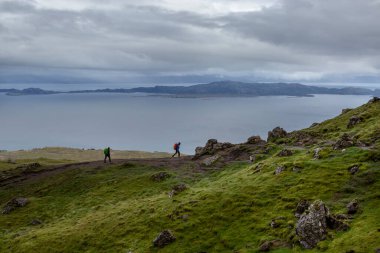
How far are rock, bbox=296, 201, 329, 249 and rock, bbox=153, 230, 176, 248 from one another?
1391cm

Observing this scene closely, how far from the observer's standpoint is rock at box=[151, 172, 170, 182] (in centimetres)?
6456

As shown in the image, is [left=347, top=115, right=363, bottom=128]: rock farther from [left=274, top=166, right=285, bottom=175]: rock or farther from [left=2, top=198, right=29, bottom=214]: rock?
[left=2, top=198, right=29, bottom=214]: rock

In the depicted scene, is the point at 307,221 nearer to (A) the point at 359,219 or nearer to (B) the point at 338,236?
(B) the point at 338,236

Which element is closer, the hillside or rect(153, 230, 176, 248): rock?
the hillside

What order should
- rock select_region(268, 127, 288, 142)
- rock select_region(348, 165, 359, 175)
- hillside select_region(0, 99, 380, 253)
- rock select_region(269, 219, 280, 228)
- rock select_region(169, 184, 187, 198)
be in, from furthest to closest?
rock select_region(268, 127, 288, 142)
rock select_region(169, 184, 187, 198)
rock select_region(348, 165, 359, 175)
rock select_region(269, 219, 280, 228)
hillside select_region(0, 99, 380, 253)

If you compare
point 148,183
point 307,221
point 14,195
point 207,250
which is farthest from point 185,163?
point 307,221

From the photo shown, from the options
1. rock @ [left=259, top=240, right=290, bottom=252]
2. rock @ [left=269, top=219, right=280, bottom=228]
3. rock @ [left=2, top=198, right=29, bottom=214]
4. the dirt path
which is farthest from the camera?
the dirt path

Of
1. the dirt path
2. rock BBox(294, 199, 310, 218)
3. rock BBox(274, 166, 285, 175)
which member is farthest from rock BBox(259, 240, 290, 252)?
the dirt path

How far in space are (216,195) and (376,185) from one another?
18383mm

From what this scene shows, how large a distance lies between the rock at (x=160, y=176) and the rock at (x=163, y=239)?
25377 mm

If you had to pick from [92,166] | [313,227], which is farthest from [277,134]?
[313,227]

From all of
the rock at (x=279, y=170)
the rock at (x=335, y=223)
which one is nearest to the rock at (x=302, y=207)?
the rock at (x=335, y=223)

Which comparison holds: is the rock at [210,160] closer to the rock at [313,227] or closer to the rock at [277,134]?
the rock at [277,134]

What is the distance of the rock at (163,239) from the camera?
127ft
